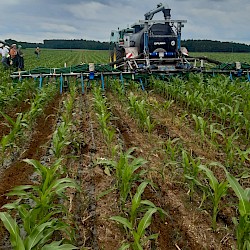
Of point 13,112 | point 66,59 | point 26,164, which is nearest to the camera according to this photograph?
point 26,164

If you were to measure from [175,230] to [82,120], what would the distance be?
12.7 ft

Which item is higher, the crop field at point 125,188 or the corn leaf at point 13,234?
the corn leaf at point 13,234

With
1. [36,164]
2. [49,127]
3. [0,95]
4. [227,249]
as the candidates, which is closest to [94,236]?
[36,164]

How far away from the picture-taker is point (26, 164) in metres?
4.19

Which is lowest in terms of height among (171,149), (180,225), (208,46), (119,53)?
(180,225)

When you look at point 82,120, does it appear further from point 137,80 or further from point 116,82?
point 137,80

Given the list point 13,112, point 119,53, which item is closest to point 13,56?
point 119,53

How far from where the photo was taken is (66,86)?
390 inches

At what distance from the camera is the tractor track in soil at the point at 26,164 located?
3.55 meters

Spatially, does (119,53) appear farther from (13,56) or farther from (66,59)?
(66,59)

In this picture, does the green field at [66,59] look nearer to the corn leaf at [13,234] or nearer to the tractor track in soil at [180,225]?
the tractor track in soil at [180,225]

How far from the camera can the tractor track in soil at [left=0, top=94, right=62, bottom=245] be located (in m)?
3.55

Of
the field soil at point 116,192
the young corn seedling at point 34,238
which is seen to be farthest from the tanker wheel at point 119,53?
the young corn seedling at point 34,238

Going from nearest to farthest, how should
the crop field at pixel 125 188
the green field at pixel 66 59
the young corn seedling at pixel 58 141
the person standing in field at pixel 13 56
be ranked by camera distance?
the crop field at pixel 125 188 < the young corn seedling at pixel 58 141 < the person standing in field at pixel 13 56 < the green field at pixel 66 59
